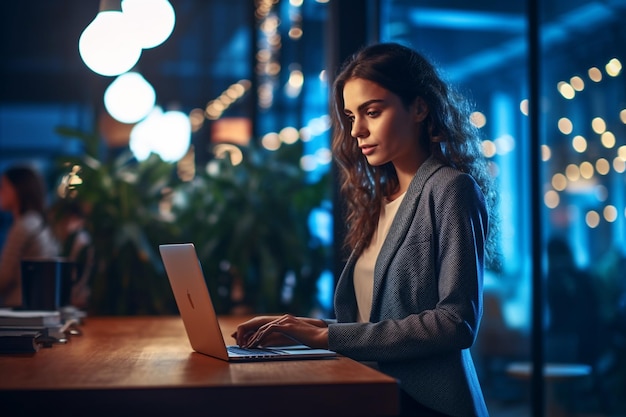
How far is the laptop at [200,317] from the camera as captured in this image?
1946 mm

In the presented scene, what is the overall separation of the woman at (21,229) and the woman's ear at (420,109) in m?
3.32

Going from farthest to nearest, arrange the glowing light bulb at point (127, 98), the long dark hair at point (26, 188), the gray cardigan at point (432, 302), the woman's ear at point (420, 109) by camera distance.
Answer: the glowing light bulb at point (127, 98) → the long dark hair at point (26, 188) → the woman's ear at point (420, 109) → the gray cardigan at point (432, 302)

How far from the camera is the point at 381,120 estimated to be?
2215mm

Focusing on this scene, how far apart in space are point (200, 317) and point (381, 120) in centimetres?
70

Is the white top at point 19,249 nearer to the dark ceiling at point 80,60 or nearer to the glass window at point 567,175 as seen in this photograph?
the glass window at point 567,175

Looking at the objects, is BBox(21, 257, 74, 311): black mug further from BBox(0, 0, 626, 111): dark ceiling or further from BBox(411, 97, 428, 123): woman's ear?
BBox(0, 0, 626, 111): dark ceiling

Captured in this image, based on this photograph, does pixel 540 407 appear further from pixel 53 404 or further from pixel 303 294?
pixel 53 404

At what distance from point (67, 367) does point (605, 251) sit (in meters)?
3.17

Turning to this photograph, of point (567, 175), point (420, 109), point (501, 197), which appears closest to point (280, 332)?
point (420, 109)

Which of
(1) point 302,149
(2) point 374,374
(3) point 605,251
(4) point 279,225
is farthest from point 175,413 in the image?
(1) point 302,149

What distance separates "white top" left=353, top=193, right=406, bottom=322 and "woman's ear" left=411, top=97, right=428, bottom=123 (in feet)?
0.73

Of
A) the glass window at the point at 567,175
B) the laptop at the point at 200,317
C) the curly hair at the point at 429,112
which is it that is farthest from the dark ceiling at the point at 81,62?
the laptop at the point at 200,317

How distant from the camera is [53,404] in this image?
4.91 feet

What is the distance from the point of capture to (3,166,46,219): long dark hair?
5570mm
